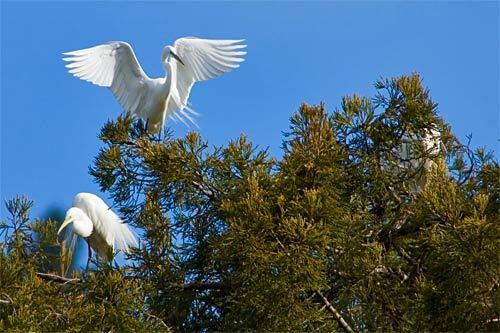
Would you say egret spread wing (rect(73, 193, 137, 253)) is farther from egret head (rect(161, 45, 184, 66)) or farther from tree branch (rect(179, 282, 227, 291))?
tree branch (rect(179, 282, 227, 291))

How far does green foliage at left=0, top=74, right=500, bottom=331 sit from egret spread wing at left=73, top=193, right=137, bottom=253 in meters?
1.58

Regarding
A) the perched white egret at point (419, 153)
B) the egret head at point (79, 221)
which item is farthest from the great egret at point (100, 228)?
the perched white egret at point (419, 153)

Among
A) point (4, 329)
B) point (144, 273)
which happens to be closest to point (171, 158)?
point (144, 273)

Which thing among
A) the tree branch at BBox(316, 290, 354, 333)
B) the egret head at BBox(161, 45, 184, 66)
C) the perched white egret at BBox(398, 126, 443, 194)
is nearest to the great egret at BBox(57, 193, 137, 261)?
the egret head at BBox(161, 45, 184, 66)

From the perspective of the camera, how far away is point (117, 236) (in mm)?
6246

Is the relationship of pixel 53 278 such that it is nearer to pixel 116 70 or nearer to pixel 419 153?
pixel 419 153

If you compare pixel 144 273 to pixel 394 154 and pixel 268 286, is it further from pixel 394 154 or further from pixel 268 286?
pixel 394 154

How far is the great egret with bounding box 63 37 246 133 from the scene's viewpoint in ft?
19.6

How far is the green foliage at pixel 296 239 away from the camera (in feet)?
11.7

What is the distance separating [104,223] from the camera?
620 cm

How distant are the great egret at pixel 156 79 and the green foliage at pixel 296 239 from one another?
4.67 feet

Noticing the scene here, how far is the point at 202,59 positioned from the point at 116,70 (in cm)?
49

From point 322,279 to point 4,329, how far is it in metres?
1.04

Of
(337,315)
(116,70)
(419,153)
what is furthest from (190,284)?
(116,70)
